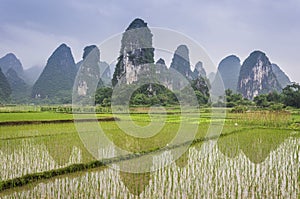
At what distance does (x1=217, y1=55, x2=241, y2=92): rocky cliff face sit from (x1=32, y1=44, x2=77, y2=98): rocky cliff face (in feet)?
95.2

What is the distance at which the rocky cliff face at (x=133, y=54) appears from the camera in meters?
29.4

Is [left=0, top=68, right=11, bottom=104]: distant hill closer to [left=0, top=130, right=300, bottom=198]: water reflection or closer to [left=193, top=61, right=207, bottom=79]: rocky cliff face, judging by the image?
[left=193, top=61, right=207, bottom=79]: rocky cliff face

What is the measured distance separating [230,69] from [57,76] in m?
33.5

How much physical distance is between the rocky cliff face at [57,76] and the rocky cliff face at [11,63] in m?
17.1

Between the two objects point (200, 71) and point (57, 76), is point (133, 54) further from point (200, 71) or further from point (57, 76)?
point (57, 76)

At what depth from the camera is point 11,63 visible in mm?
63156

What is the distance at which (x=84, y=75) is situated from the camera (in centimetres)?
3819

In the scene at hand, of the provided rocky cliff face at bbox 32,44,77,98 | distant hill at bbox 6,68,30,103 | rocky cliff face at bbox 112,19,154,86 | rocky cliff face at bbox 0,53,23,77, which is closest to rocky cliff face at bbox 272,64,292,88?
rocky cliff face at bbox 112,19,154,86

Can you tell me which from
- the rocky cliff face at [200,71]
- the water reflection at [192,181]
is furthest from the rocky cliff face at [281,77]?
the water reflection at [192,181]

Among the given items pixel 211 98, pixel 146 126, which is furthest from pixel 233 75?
pixel 146 126

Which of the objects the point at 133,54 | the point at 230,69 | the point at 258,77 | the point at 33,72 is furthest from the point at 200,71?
the point at 33,72

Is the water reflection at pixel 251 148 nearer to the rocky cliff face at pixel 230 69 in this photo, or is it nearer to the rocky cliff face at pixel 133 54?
the rocky cliff face at pixel 133 54

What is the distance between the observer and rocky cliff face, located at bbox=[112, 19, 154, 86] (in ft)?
96.6

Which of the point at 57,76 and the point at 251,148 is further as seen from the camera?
the point at 57,76
